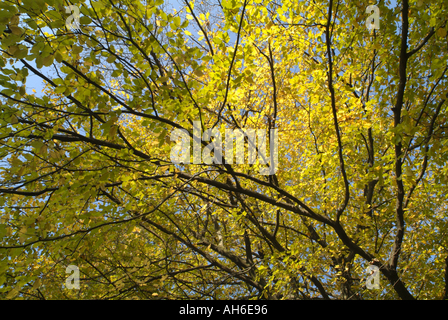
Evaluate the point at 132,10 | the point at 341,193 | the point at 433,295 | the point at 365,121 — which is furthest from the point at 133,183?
the point at 433,295

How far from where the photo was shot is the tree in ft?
9.47

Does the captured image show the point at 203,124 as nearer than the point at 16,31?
No

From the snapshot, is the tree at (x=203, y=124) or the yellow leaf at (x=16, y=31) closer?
the yellow leaf at (x=16, y=31)

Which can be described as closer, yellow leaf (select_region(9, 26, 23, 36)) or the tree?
yellow leaf (select_region(9, 26, 23, 36))

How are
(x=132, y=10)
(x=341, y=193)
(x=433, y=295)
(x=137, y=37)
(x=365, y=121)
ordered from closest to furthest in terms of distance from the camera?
1. (x=132, y=10)
2. (x=137, y=37)
3. (x=365, y=121)
4. (x=341, y=193)
5. (x=433, y=295)

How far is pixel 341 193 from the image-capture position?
5.49 m

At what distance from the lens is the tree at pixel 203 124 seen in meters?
2.89

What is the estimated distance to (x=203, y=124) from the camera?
330cm
